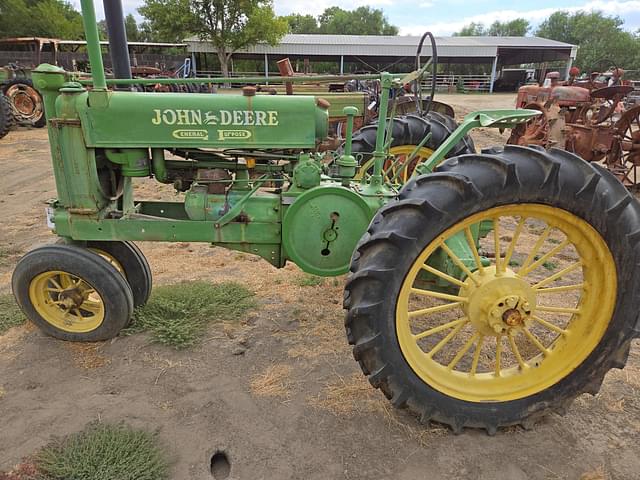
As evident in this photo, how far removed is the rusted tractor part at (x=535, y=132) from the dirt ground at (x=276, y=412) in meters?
5.17

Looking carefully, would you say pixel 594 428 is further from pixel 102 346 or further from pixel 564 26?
pixel 564 26

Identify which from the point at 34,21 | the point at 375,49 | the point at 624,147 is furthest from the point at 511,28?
the point at 624,147

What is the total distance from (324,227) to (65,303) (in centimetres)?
159

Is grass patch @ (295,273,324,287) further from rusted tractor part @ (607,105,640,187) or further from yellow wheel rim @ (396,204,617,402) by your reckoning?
rusted tractor part @ (607,105,640,187)

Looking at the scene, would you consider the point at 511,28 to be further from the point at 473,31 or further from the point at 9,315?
the point at 9,315

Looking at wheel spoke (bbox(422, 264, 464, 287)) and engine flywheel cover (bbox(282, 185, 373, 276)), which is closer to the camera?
wheel spoke (bbox(422, 264, 464, 287))

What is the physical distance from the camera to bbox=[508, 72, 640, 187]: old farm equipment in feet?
22.0

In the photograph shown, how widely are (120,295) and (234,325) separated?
731 millimetres

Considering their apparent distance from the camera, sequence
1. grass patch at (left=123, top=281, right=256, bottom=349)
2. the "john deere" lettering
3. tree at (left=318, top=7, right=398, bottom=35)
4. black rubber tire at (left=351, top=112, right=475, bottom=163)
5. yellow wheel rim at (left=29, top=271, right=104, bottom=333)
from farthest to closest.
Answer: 1. tree at (left=318, top=7, right=398, bottom=35)
2. black rubber tire at (left=351, top=112, right=475, bottom=163)
3. grass patch at (left=123, top=281, right=256, bottom=349)
4. yellow wheel rim at (left=29, top=271, right=104, bottom=333)
5. the "john deere" lettering

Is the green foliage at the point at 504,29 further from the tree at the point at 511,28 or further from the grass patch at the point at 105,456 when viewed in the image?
the grass patch at the point at 105,456

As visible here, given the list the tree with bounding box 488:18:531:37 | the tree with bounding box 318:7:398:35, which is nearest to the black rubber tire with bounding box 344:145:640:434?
the tree with bounding box 318:7:398:35

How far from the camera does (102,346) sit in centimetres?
274

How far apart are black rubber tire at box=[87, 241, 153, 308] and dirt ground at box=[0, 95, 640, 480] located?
1.11 ft

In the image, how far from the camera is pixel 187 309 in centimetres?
315
